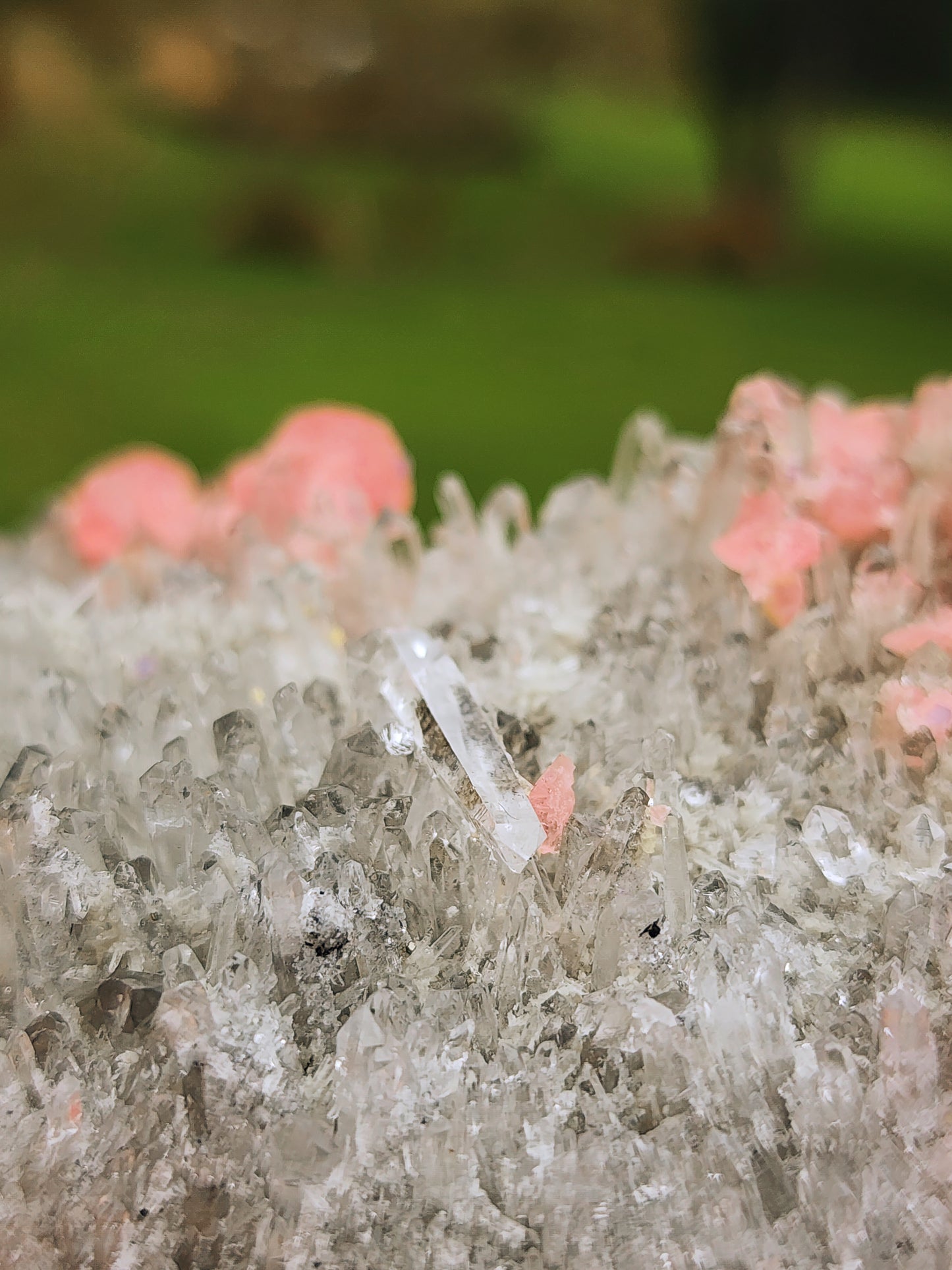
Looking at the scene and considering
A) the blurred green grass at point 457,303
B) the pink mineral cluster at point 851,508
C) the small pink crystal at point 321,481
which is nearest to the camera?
the pink mineral cluster at point 851,508

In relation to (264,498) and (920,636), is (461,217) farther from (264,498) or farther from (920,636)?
(920,636)

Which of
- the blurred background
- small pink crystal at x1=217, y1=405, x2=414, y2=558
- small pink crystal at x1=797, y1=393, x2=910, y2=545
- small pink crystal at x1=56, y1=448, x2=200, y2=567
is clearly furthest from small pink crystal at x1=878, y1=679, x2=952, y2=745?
the blurred background

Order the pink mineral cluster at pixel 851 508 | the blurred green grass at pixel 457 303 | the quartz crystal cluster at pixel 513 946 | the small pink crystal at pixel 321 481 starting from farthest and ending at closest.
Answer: the blurred green grass at pixel 457 303 < the small pink crystal at pixel 321 481 < the pink mineral cluster at pixel 851 508 < the quartz crystal cluster at pixel 513 946

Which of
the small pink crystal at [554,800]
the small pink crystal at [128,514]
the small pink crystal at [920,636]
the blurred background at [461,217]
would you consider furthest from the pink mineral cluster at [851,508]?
the blurred background at [461,217]

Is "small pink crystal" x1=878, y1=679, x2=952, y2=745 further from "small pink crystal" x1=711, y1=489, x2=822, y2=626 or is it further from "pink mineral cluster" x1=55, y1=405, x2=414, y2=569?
"pink mineral cluster" x1=55, y1=405, x2=414, y2=569

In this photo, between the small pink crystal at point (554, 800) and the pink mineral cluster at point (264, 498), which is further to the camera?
the pink mineral cluster at point (264, 498)

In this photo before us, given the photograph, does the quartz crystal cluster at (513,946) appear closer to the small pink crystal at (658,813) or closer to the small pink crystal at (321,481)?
the small pink crystal at (658,813)

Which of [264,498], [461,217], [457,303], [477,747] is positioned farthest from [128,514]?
[461,217]
